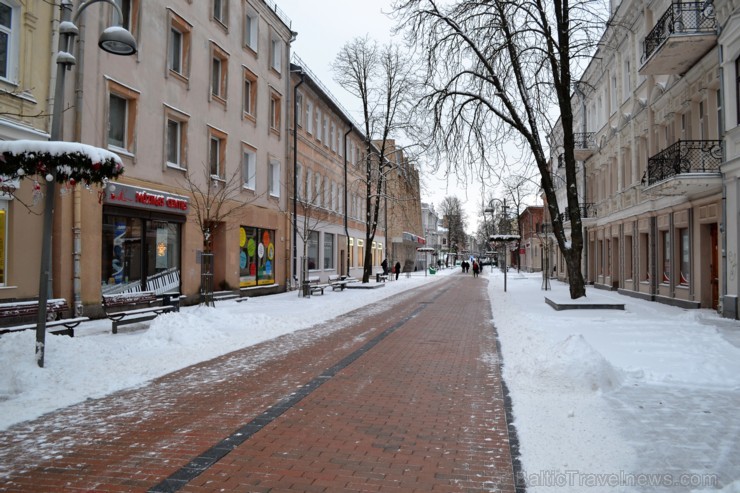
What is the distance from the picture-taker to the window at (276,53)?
971 inches

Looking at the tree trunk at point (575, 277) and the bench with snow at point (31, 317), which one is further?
the tree trunk at point (575, 277)

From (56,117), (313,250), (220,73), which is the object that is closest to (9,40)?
(56,117)

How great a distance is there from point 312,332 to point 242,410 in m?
6.16

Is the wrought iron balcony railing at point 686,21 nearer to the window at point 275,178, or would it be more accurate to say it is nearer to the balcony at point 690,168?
the balcony at point 690,168

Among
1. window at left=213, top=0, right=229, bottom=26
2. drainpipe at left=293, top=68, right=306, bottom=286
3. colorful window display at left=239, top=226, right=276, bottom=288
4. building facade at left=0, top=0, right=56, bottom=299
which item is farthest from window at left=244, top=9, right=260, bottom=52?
building facade at left=0, top=0, right=56, bottom=299

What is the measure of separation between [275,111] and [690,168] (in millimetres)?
17206

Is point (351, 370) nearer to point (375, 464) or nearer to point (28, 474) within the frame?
point (375, 464)

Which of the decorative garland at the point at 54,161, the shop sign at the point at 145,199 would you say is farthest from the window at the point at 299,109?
the decorative garland at the point at 54,161

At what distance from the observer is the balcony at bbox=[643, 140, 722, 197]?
13.9m

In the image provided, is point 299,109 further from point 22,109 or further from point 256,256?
point 22,109

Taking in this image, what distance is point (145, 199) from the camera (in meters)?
15.0

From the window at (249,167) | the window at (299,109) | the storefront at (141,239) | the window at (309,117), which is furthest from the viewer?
the window at (309,117)

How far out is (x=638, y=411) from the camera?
5.60 meters

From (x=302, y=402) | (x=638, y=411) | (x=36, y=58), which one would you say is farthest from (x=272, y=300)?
(x=638, y=411)
